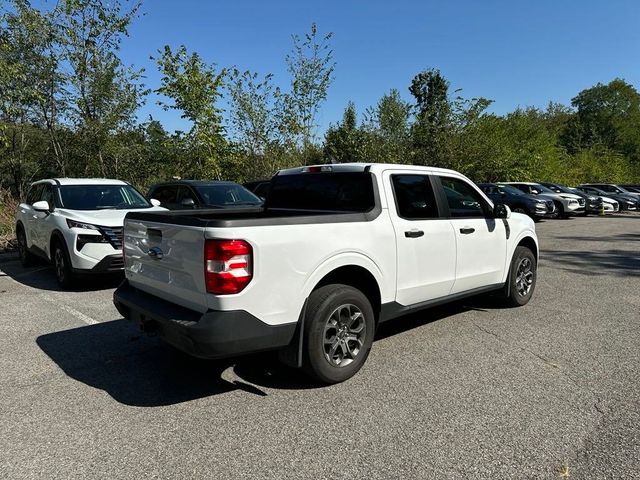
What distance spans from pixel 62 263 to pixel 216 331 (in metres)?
5.16

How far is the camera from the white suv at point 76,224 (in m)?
6.75

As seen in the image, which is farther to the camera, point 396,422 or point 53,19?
point 53,19

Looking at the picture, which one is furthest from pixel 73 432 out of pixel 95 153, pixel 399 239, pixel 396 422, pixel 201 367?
pixel 95 153

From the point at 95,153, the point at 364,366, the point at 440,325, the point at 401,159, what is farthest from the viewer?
the point at 401,159

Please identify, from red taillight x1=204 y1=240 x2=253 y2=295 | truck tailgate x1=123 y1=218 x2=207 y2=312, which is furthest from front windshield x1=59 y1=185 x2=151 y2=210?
red taillight x1=204 y1=240 x2=253 y2=295

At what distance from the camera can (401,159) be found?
25.8 m

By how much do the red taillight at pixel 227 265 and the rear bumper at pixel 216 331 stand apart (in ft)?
0.58

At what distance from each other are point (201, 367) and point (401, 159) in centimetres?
2296

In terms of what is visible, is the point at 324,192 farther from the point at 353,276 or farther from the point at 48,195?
the point at 48,195

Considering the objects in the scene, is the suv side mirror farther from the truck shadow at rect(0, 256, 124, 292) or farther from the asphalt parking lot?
the asphalt parking lot

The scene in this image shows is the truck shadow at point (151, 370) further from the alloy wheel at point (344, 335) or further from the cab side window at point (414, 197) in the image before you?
the cab side window at point (414, 197)

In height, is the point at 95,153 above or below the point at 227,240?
above

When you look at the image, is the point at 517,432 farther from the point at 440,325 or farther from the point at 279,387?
the point at 440,325

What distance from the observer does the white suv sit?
6750 mm
